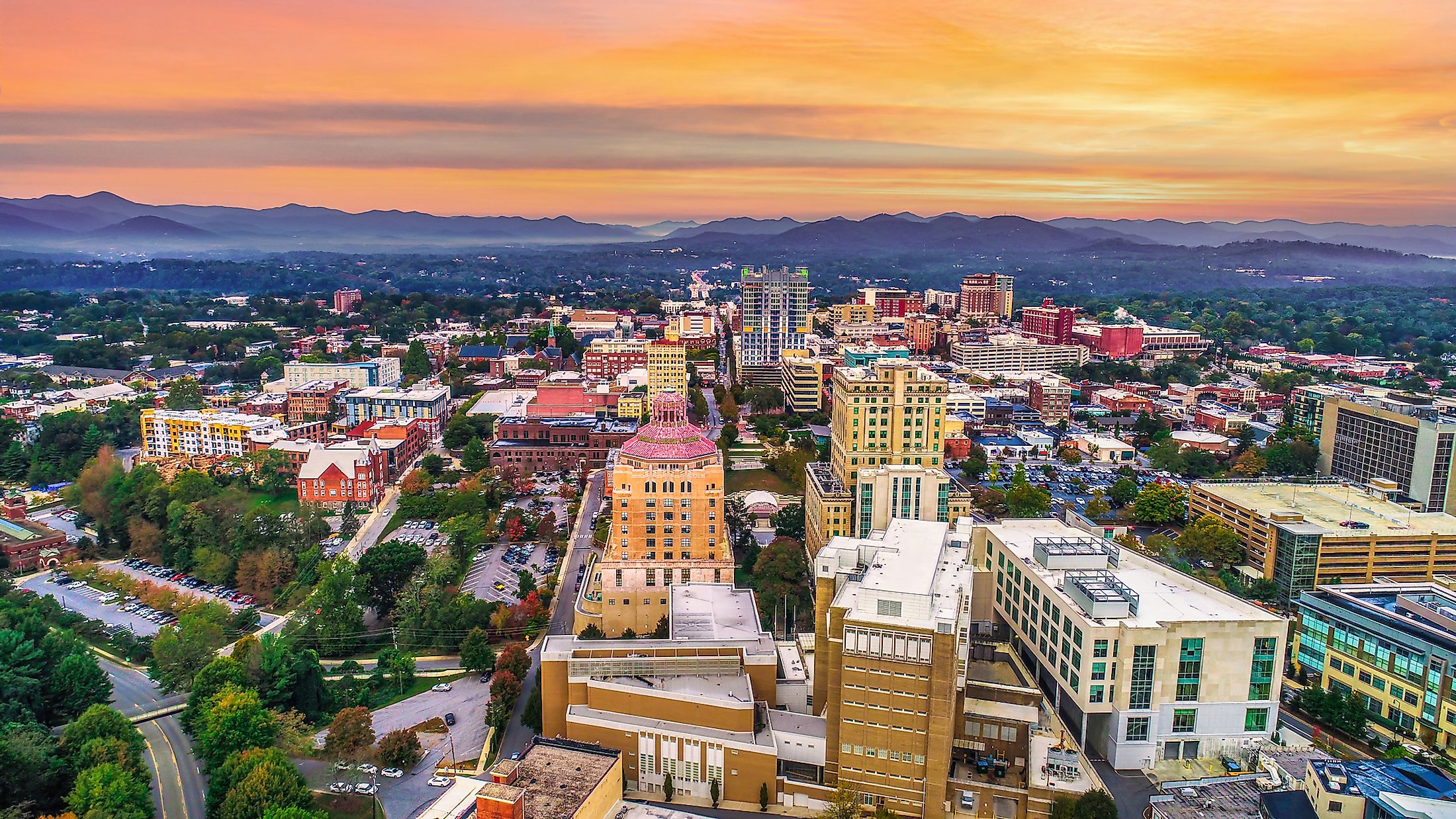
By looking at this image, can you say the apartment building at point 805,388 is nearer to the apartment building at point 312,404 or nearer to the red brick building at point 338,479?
the red brick building at point 338,479

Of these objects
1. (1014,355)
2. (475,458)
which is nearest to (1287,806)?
(475,458)

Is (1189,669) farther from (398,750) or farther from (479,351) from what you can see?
(479,351)

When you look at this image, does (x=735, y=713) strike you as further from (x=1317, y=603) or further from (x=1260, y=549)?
(x=1260, y=549)

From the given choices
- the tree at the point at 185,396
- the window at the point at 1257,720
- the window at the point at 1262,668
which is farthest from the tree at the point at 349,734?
the tree at the point at 185,396

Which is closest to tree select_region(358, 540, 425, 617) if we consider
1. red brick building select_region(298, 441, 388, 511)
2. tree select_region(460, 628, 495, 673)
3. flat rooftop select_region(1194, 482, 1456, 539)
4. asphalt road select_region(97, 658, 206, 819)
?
tree select_region(460, 628, 495, 673)

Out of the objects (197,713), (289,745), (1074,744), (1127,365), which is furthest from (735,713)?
(1127,365)

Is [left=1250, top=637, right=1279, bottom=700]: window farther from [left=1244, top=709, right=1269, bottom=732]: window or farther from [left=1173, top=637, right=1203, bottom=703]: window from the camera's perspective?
[left=1173, top=637, right=1203, bottom=703]: window
